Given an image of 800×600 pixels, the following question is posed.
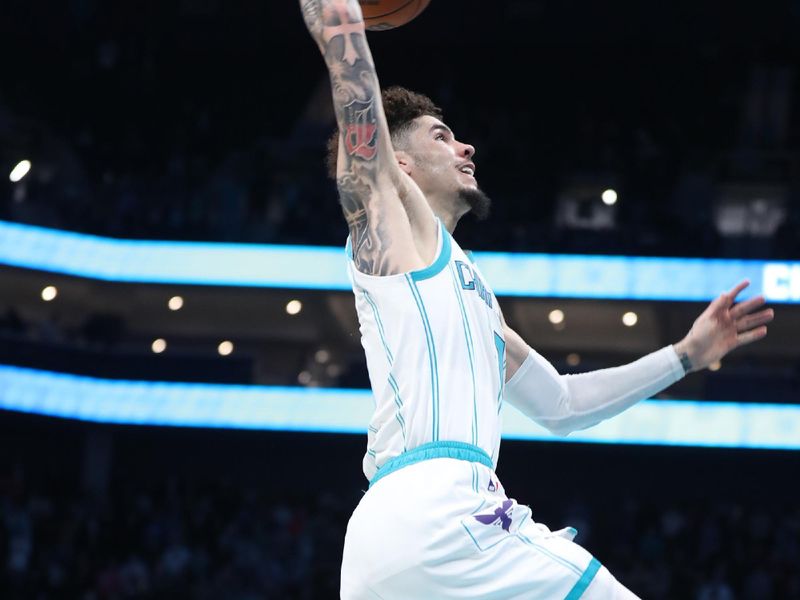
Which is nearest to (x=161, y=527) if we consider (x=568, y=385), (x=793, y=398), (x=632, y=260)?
(x=632, y=260)

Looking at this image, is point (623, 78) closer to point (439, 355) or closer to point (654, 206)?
point (654, 206)

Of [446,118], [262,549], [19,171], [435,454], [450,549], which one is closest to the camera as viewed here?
[450,549]

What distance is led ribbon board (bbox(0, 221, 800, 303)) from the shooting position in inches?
744

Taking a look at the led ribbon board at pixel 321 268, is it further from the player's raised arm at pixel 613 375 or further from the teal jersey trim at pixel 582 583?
the teal jersey trim at pixel 582 583

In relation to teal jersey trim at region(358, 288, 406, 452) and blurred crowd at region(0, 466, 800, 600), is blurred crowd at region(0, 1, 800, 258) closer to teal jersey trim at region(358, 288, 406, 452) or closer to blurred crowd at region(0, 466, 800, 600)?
blurred crowd at region(0, 466, 800, 600)

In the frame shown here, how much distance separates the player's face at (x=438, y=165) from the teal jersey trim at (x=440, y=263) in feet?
0.92

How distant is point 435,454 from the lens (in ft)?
11.0

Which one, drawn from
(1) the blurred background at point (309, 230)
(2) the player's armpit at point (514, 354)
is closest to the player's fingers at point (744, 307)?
(2) the player's armpit at point (514, 354)

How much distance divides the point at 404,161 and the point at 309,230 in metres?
16.4

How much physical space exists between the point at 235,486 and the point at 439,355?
18.2 metres

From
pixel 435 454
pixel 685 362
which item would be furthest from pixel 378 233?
pixel 685 362

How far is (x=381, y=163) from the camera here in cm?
350

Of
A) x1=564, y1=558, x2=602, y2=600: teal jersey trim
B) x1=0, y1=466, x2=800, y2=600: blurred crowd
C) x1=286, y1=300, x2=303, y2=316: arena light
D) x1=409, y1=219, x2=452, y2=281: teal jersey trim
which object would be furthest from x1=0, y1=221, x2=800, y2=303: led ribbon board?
x1=564, y1=558, x2=602, y2=600: teal jersey trim

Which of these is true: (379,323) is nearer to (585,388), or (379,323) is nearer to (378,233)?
(378,233)
